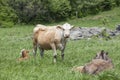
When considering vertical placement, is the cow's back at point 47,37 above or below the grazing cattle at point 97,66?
below

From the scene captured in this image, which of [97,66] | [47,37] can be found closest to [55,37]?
[47,37]

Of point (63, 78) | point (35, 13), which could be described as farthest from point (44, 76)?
point (35, 13)

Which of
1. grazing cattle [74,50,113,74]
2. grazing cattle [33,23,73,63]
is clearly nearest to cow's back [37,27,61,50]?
grazing cattle [33,23,73,63]

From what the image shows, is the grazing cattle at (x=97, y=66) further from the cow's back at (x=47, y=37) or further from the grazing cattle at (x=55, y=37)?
the cow's back at (x=47, y=37)

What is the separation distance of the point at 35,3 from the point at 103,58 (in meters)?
52.3

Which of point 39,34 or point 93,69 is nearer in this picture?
point 93,69

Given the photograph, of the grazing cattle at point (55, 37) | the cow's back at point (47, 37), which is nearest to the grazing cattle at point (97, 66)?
the grazing cattle at point (55, 37)

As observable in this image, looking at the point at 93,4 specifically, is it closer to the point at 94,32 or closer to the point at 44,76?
the point at 94,32

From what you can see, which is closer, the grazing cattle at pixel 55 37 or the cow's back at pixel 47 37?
the grazing cattle at pixel 55 37

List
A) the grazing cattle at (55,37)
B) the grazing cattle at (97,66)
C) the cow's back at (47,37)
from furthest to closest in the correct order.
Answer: the cow's back at (47,37) → the grazing cattle at (55,37) → the grazing cattle at (97,66)

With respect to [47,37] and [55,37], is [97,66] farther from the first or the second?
[47,37]

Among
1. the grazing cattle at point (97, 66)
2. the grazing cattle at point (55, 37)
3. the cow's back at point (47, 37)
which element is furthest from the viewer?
the cow's back at point (47, 37)

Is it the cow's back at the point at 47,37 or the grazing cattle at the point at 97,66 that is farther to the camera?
the cow's back at the point at 47,37

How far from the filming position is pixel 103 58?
12797mm
